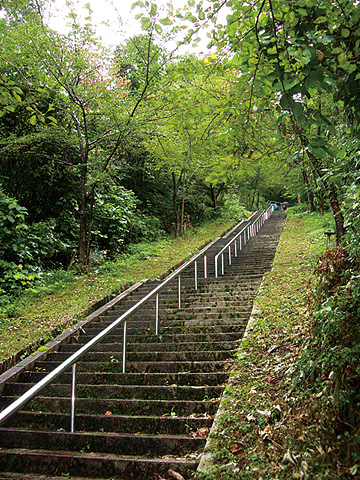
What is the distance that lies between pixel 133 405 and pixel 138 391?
11.5 inches

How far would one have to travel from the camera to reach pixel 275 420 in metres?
2.94

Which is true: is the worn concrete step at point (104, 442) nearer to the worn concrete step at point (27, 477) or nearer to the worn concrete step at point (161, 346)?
the worn concrete step at point (27, 477)

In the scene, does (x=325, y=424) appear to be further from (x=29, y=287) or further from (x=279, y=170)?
(x=29, y=287)

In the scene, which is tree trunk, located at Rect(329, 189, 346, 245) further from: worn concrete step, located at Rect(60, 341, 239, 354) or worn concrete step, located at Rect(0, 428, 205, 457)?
worn concrete step, located at Rect(0, 428, 205, 457)

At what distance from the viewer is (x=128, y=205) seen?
1429 cm

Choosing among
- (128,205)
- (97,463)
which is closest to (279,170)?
(97,463)

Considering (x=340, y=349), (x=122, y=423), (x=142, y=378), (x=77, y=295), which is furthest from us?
(x=77, y=295)

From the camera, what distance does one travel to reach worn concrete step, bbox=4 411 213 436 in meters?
3.39

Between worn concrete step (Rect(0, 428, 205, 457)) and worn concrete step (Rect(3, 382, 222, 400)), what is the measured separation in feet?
2.16

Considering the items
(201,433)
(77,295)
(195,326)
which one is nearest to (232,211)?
(77,295)

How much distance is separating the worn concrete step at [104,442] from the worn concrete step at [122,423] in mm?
116

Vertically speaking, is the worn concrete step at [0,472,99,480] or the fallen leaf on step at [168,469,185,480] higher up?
the fallen leaf on step at [168,469,185,480]

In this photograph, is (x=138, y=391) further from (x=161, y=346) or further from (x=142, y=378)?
(x=161, y=346)

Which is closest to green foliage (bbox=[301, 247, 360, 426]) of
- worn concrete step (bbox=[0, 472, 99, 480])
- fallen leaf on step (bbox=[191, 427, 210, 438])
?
fallen leaf on step (bbox=[191, 427, 210, 438])
